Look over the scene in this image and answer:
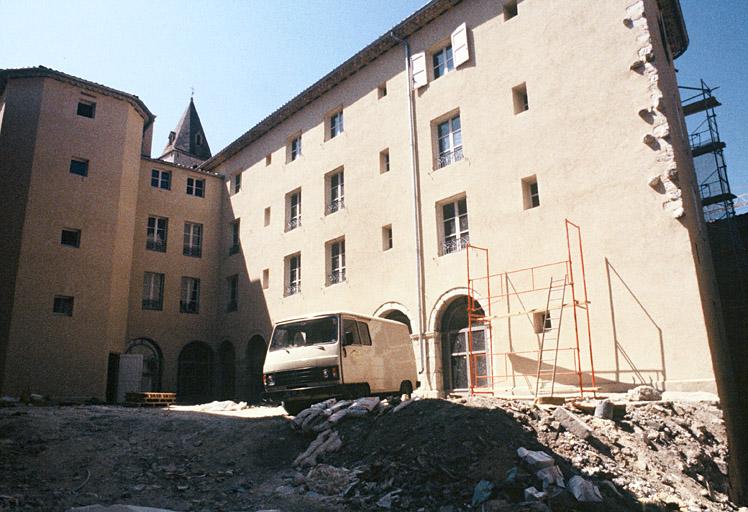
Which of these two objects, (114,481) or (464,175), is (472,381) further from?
(114,481)

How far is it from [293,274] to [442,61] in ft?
30.7

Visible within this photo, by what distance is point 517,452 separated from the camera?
733 centimetres

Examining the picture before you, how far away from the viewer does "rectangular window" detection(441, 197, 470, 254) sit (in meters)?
16.2

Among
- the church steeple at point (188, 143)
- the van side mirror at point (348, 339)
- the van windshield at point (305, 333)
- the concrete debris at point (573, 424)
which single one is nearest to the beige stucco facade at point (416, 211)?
the concrete debris at point (573, 424)

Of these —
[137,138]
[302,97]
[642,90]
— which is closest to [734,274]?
[642,90]

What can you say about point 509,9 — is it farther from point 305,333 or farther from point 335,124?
point 305,333

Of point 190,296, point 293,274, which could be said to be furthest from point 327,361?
point 190,296

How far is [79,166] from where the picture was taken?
21.0 m

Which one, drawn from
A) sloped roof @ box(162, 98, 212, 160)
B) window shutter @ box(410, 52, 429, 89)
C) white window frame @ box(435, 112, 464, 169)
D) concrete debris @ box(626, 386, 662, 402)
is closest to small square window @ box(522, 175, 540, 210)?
white window frame @ box(435, 112, 464, 169)

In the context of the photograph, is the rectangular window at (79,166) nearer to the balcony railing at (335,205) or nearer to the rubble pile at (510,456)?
the balcony railing at (335,205)

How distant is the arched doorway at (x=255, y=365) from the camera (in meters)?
22.9

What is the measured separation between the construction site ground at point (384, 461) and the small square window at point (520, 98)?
8.31 meters

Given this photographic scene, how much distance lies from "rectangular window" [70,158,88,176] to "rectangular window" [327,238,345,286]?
9149mm

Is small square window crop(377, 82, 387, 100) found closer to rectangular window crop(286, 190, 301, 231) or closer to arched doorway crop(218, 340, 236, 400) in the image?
rectangular window crop(286, 190, 301, 231)
